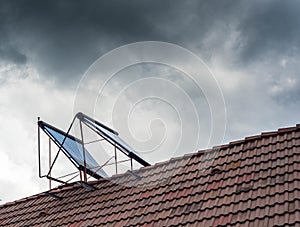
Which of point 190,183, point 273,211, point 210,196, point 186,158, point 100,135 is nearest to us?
point 273,211

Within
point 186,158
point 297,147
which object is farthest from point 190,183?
point 297,147

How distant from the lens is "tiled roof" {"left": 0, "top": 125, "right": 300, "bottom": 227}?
6676 mm

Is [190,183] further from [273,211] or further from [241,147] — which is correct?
[273,211]

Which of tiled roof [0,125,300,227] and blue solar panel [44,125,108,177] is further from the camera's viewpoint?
blue solar panel [44,125,108,177]

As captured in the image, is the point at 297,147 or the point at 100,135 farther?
the point at 100,135

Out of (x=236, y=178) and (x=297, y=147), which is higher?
(x=297, y=147)

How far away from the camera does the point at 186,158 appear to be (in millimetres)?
8992

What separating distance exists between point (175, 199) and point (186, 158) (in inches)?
53.2

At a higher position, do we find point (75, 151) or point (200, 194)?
point (75, 151)

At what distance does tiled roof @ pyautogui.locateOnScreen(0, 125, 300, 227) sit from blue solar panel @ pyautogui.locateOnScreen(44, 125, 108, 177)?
52 cm

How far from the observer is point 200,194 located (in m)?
7.59

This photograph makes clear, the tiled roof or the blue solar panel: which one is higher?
the blue solar panel

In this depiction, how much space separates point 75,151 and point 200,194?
3.62 metres

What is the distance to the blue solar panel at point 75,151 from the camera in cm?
1011
